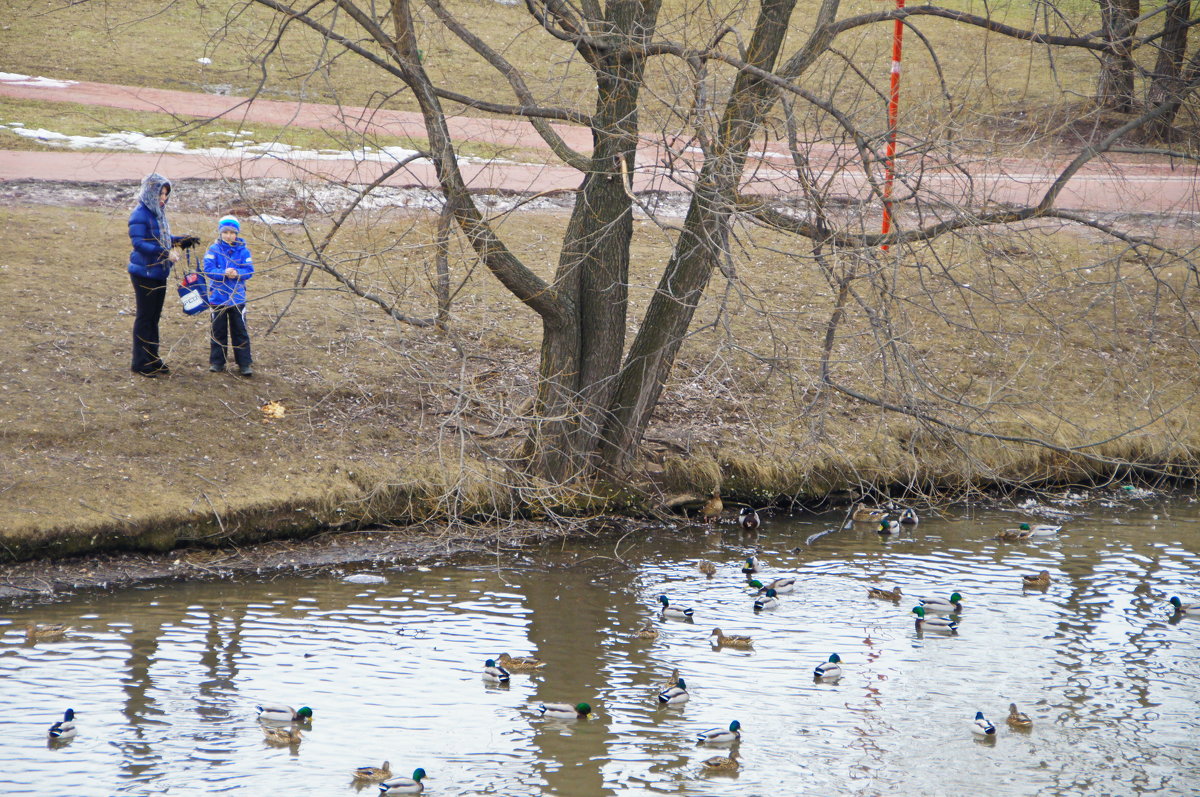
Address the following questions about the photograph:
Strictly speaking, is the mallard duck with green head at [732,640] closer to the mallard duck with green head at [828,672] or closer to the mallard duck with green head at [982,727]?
the mallard duck with green head at [828,672]

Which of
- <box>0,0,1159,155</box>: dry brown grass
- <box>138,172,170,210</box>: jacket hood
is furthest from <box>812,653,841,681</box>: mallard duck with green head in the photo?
<box>0,0,1159,155</box>: dry brown grass

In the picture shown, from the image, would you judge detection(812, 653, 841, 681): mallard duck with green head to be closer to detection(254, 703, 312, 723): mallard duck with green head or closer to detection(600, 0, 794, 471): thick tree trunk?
detection(600, 0, 794, 471): thick tree trunk

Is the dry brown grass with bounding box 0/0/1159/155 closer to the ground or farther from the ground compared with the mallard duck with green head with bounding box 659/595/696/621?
farther from the ground

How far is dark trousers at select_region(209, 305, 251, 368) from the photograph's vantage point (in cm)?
1188

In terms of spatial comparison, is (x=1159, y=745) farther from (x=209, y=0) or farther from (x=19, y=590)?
(x=209, y=0)

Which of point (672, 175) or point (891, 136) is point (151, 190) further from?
point (891, 136)

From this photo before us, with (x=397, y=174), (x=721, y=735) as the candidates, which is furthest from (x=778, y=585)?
(x=397, y=174)

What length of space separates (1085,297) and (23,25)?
24.2 m

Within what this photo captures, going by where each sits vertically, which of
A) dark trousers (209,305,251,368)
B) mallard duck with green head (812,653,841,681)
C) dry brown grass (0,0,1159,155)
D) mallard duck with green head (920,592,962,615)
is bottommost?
mallard duck with green head (812,653,841,681)

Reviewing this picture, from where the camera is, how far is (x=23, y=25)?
2614 centimetres

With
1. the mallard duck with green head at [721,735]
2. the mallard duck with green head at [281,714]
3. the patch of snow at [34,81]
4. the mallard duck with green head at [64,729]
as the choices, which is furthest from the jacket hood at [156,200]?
the patch of snow at [34,81]

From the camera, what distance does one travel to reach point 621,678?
27.2 feet

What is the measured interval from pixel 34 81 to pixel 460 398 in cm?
1784

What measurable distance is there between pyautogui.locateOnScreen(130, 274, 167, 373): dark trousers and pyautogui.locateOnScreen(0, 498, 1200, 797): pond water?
3.13 meters
